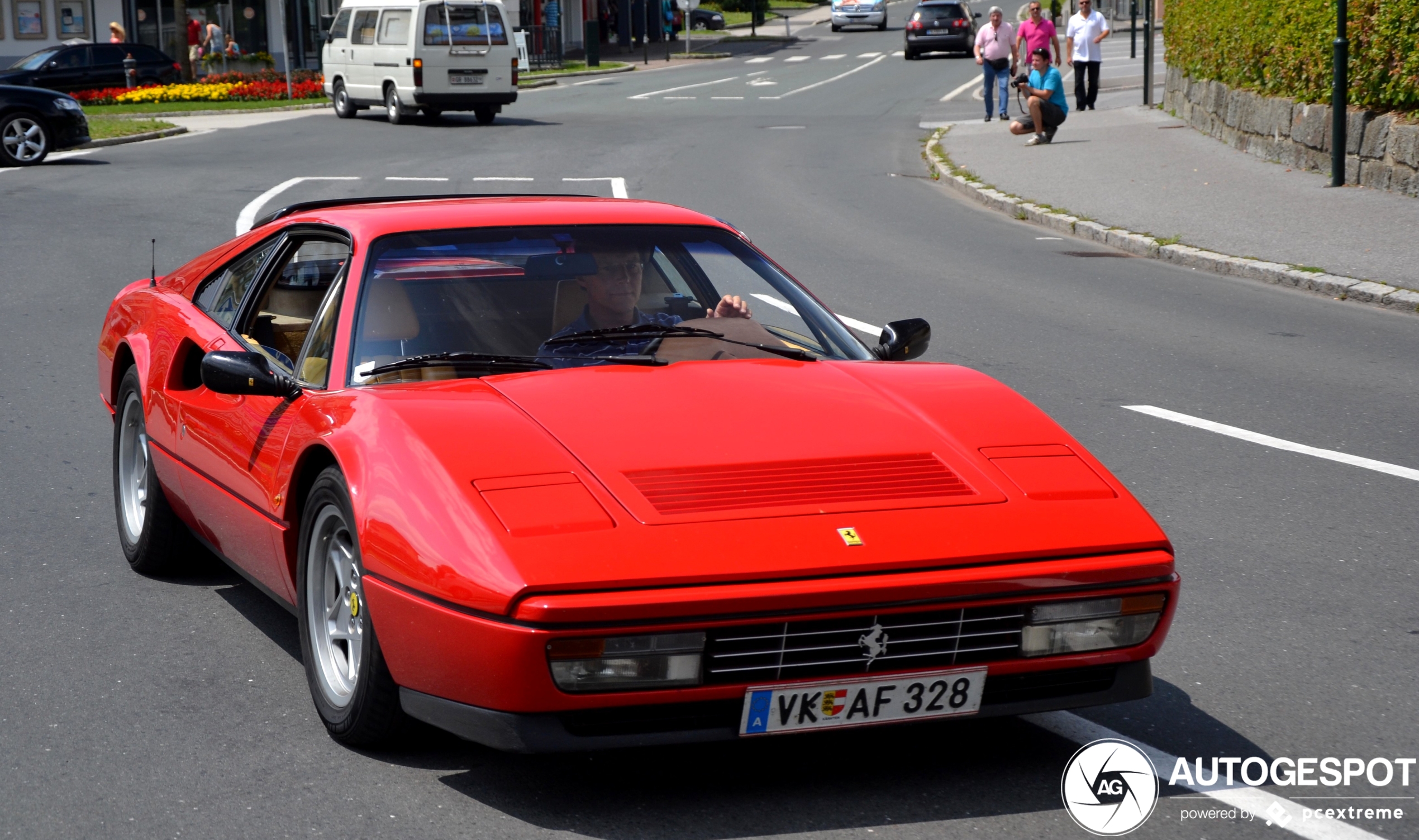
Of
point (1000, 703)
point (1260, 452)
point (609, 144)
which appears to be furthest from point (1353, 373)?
point (609, 144)

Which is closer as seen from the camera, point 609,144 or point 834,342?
point 834,342

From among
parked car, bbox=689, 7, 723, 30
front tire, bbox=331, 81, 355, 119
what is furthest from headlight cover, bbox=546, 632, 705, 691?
parked car, bbox=689, 7, 723, 30

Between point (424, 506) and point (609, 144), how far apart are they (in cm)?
2200

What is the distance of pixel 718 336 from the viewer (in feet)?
15.2

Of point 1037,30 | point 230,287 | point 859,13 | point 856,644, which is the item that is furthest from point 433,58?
point 859,13

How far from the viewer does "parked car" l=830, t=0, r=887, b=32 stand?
66688 millimetres

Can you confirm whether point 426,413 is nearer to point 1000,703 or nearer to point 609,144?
point 1000,703

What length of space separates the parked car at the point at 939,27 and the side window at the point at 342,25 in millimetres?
21869

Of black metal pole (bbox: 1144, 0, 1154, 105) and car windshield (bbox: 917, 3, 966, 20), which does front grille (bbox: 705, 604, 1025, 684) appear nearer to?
black metal pole (bbox: 1144, 0, 1154, 105)

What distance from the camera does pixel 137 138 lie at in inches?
1057

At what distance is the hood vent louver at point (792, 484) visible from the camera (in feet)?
11.6

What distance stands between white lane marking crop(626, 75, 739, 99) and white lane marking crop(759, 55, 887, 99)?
2574mm

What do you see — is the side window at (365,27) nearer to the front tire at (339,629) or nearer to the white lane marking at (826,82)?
the white lane marking at (826,82)

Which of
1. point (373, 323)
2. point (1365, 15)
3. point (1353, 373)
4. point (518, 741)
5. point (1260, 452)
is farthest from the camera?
point (1365, 15)
